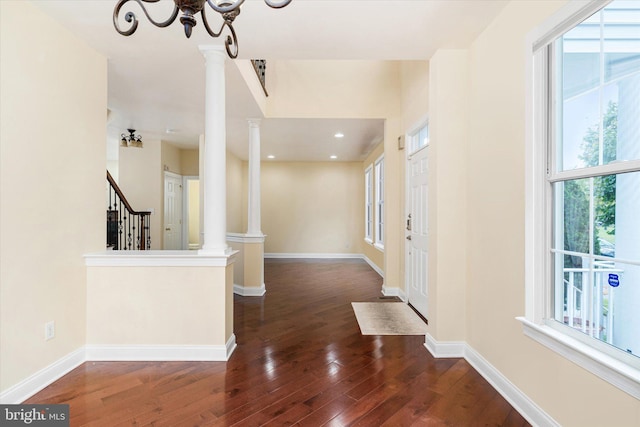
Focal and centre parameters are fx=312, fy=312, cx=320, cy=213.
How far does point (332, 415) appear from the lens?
1882mm

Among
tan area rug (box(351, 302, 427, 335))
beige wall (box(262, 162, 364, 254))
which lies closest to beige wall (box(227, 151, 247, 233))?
beige wall (box(262, 162, 364, 254))

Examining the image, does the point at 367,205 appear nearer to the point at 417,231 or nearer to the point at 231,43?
the point at 417,231

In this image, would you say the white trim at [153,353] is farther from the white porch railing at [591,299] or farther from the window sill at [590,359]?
the white porch railing at [591,299]

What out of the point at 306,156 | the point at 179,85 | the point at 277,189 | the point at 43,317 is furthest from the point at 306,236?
the point at 43,317

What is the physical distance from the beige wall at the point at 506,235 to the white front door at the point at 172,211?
589cm

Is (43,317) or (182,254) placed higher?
(182,254)

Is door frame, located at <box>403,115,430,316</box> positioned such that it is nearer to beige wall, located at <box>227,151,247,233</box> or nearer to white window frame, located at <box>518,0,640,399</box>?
white window frame, located at <box>518,0,640,399</box>

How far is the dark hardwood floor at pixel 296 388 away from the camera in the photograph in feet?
6.13

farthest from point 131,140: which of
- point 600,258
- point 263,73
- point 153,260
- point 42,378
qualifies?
point 600,258

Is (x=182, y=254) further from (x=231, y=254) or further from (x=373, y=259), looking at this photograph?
(x=373, y=259)

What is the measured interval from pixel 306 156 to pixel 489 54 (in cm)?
564

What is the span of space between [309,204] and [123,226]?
4.40 meters

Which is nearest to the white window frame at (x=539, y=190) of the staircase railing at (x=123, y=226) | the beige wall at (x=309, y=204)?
the staircase railing at (x=123, y=226)

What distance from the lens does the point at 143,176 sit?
6230 millimetres
